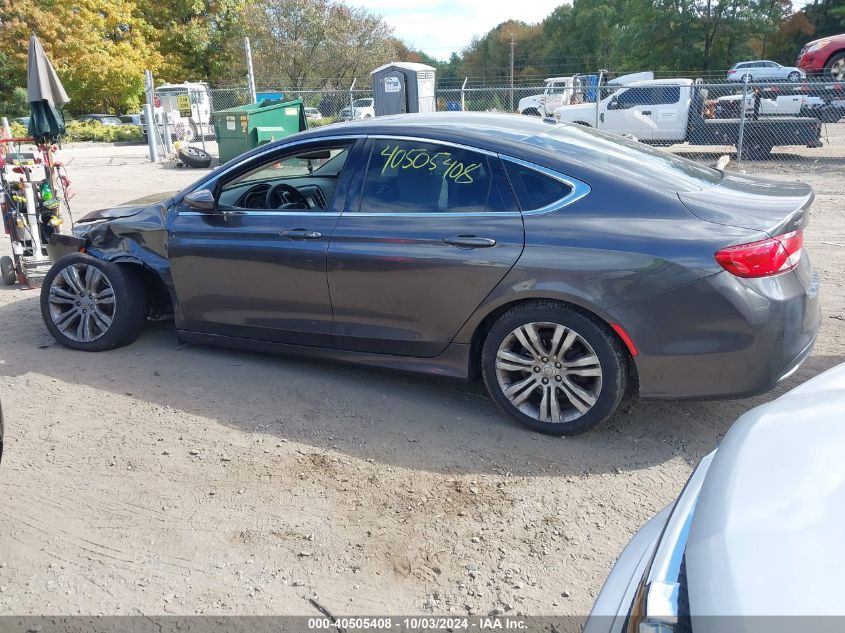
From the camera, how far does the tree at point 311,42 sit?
1367 inches

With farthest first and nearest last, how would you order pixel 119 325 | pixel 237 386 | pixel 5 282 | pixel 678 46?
pixel 678 46 → pixel 5 282 → pixel 119 325 → pixel 237 386

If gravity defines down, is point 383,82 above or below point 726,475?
above

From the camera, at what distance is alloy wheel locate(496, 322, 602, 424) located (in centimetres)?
391

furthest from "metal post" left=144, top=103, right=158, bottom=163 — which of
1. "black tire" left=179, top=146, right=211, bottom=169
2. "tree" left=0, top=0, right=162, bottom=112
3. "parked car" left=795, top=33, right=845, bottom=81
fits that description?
"tree" left=0, top=0, right=162, bottom=112

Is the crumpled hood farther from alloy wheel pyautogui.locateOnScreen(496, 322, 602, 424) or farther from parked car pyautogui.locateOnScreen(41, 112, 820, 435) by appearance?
alloy wheel pyautogui.locateOnScreen(496, 322, 602, 424)

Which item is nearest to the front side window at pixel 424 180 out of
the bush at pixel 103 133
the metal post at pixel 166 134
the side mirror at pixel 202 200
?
the side mirror at pixel 202 200

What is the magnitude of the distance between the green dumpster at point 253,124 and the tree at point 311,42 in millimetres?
18476

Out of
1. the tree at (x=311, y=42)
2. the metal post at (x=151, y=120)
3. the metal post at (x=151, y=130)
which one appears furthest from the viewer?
the tree at (x=311, y=42)

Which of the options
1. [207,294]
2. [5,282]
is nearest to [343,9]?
[5,282]

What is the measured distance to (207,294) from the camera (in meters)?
4.96

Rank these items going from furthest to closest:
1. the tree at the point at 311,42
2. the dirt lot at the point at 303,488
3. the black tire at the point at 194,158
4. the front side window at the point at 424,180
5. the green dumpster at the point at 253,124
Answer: the tree at the point at 311,42 < the black tire at the point at 194,158 < the green dumpster at the point at 253,124 < the front side window at the point at 424,180 < the dirt lot at the point at 303,488

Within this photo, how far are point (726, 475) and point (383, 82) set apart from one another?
16940 mm

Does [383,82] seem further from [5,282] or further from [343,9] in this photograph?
[343,9]

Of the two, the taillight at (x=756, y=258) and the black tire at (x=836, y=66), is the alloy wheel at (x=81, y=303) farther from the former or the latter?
the black tire at (x=836, y=66)
